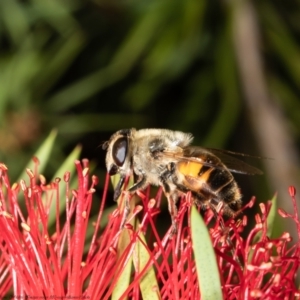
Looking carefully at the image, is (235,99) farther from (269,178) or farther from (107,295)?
(107,295)

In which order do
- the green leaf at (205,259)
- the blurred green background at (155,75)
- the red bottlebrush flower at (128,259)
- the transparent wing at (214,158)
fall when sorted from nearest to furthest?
the green leaf at (205,259) < the red bottlebrush flower at (128,259) < the transparent wing at (214,158) < the blurred green background at (155,75)

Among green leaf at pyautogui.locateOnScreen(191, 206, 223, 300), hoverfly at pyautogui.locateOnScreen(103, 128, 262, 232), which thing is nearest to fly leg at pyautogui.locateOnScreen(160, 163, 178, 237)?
hoverfly at pyautogui.locateOnScreen(103, 128, 262, 232)

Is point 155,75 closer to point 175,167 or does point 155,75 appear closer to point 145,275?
point 175,167

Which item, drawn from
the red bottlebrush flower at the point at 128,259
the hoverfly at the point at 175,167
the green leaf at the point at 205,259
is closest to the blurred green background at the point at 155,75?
the hoverfly at the point at 175,167

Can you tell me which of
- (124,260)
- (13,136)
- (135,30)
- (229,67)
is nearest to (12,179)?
(13,136)

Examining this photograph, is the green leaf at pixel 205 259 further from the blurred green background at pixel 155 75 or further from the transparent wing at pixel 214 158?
the blurred green background at pixel 155 75

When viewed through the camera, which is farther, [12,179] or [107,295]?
[12,179]
